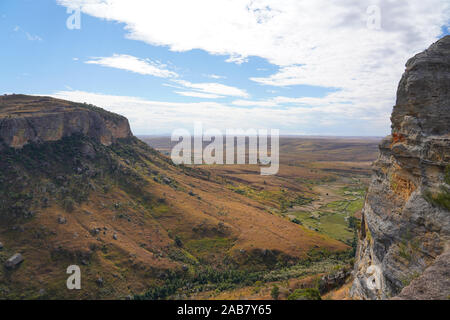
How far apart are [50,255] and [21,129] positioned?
32.3m

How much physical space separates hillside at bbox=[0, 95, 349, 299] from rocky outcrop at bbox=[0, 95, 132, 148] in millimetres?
231

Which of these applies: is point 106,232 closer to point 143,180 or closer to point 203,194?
point 143,180

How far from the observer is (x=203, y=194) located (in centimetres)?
7725

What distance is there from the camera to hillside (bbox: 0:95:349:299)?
3731cm

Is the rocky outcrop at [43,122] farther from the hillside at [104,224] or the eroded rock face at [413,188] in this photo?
the eroded rock face at [413,188]

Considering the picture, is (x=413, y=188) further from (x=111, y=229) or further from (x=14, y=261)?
(x=14, y=261)

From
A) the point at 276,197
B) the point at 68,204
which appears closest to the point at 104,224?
the point at 68,204

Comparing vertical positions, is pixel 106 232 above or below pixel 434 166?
below

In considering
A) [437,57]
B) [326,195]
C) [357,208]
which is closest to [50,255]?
[437,57]

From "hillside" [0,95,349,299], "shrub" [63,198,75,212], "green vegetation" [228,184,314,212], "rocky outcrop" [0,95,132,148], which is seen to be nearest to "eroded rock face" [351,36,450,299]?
"hillside" [0,95,349,299]

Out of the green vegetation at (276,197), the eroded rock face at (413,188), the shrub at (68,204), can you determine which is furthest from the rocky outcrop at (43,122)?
the eroded rock face at (413,188)

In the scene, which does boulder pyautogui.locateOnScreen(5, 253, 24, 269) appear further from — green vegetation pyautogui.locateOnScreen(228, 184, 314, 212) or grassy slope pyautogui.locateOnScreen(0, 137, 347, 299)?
green vegetation pyautogui.locateOnScreen(228, 184, 314, 212)

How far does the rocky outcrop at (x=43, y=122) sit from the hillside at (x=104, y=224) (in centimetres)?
23
